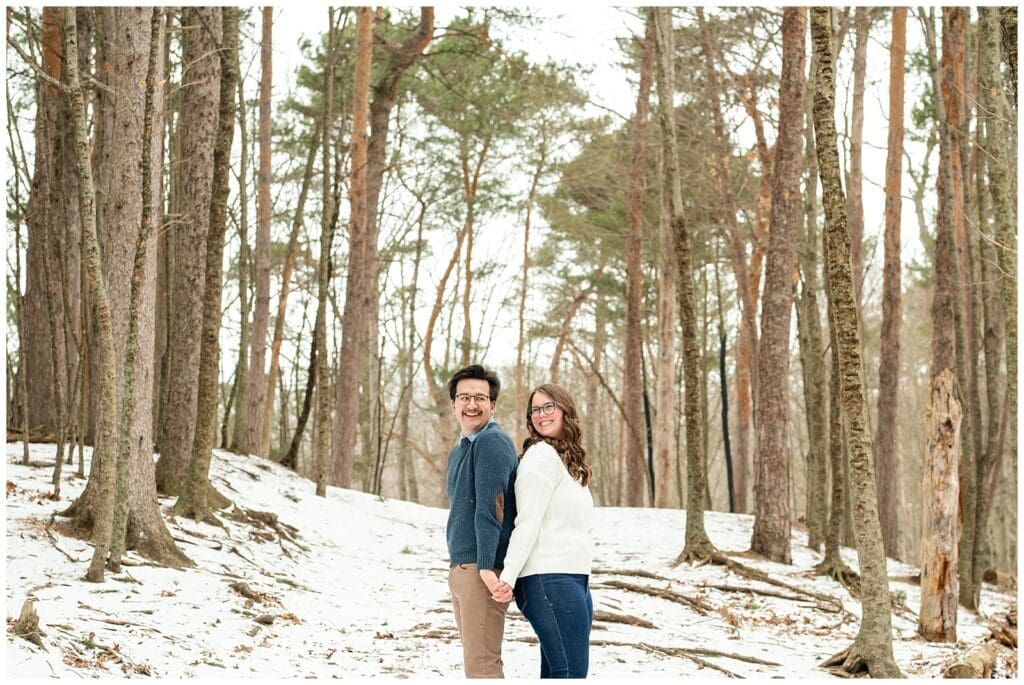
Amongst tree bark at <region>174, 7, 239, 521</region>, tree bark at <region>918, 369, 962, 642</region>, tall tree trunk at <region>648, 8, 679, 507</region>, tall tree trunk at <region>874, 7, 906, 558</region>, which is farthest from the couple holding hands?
tall tree trunk at <region>874, 7, 906, 558</region>

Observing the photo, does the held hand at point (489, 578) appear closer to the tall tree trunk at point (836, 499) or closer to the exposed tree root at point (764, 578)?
the exposed tree root at point (764, 578)

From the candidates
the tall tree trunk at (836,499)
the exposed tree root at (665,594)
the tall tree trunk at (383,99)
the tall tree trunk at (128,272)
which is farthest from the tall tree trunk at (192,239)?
the tall tree trunk at (836,499)

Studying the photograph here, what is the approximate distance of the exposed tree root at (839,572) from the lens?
10273 mm

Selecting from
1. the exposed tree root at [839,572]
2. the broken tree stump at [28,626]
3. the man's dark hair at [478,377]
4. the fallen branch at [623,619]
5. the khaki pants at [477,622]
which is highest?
the man's dark hair at [478,377]

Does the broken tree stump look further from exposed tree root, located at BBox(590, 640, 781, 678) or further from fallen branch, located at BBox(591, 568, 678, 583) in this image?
fallen branch, located at BBox(591, 568, 678, 583)

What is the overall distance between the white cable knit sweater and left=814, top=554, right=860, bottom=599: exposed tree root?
7.57 meters

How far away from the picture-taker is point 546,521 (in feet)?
11.3

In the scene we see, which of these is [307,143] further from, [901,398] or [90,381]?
[901,398]

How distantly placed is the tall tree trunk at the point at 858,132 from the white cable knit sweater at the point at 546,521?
43.2 ft

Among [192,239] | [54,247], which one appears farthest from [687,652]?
[54,247]

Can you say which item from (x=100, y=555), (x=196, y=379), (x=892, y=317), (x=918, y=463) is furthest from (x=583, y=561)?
(x=918, y=463)

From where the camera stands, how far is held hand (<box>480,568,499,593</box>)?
3424 mm

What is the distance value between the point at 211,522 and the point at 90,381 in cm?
185

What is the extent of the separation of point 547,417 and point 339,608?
4.72 meters
